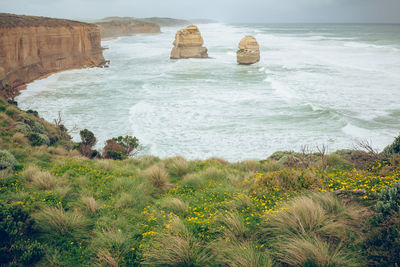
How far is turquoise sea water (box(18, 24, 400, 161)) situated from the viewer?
16.8 metres

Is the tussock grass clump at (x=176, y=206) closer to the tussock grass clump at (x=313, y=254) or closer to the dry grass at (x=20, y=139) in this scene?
the tussock grass clump at (x=313, y=254)

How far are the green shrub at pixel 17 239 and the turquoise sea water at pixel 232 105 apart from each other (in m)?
10.6

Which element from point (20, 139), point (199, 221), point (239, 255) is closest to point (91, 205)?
point (199, 221)

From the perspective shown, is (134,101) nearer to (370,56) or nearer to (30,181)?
(30,181)

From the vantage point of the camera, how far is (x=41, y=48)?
123 ft

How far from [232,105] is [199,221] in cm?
1990

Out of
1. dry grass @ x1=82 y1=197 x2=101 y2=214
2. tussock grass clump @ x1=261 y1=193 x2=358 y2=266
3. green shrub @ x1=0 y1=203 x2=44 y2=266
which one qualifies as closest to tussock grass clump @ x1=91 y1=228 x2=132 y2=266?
green shrub @ x1=0 y1=203 x2=44 y2=266

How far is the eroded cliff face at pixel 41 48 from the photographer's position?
1215 inches

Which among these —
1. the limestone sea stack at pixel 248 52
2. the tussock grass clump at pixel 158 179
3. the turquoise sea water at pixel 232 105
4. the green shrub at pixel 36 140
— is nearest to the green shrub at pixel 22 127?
the green shrub at pixel 36 140

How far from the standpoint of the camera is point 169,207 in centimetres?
579

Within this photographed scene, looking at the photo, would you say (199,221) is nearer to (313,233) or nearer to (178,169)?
(313,233)

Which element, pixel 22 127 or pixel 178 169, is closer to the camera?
pixel 178 169

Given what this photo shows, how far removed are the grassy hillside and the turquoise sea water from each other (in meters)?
8.60

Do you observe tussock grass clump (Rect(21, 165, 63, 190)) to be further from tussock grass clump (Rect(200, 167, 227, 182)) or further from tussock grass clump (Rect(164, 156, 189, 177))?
tussock grass clump (Rect(200, 167, 227, 182))
